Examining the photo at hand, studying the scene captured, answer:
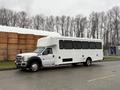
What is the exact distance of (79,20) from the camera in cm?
8431

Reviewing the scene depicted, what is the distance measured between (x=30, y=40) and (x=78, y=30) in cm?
5517

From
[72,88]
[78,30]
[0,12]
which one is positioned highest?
[0,12]

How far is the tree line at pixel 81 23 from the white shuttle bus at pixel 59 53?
5403 centimetres

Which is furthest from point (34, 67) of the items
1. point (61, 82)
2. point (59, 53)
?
point (61, 82)

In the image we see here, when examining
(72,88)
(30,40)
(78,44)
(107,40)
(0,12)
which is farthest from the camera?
(107,40)

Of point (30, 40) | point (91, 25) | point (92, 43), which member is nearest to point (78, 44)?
point (92, 43)

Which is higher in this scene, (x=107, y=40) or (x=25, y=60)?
(x=107, y=40)

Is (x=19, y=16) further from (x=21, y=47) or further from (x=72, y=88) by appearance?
(x=72, y=88)

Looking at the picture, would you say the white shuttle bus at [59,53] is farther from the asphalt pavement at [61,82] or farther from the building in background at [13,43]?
the building in background at [13,43]

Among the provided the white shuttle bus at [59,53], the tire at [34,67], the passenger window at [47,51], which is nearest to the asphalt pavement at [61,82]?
the tire at [34,67]

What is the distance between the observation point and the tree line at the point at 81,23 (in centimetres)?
7639

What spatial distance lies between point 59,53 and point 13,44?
9.63 m

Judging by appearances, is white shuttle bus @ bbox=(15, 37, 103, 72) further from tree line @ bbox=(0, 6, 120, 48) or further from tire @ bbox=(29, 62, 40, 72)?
tree line @ bbox=(0, 6, 120, 48)

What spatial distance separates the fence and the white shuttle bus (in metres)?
7.47
